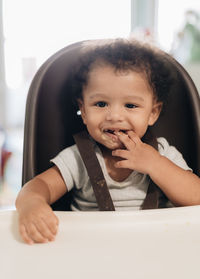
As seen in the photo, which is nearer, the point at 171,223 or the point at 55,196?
the point at 171,223

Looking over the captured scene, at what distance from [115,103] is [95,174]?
161mm

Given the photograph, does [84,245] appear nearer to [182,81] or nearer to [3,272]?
[3,272]

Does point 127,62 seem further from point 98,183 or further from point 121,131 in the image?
point 98,183

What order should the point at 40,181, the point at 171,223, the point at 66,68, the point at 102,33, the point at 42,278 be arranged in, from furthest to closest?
the point at 102,33 < the point at 66,68 < the point at 40,181 < the point at 171,223 < the point at 42,278

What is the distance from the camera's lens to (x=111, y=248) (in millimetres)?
582

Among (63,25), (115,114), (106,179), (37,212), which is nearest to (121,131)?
(115,114)

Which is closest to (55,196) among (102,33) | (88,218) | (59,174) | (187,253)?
(59,174)

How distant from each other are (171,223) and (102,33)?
2300 millimetres

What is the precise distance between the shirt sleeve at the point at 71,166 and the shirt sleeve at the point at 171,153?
7.7 inches

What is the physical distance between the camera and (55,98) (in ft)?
3.09

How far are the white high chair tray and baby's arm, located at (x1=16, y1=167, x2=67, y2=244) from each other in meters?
0.01

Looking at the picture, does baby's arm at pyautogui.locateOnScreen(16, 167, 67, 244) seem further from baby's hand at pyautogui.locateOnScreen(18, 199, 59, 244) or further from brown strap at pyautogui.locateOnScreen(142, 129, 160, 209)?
brown strap at pyautogui.locateOnScreen(142, 129, 160, 209)

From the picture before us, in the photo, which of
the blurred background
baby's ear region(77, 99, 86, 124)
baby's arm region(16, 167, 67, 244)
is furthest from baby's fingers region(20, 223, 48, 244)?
the blurred background

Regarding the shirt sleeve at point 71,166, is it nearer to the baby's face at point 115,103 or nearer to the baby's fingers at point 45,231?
the baby's face at point 115,103
